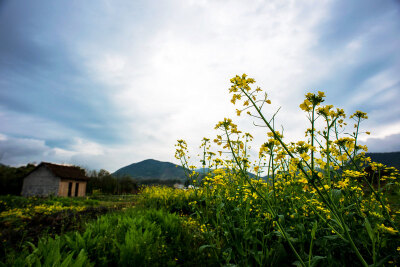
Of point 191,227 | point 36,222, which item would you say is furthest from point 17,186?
point 191,227

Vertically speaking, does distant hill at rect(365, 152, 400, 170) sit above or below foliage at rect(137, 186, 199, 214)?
above

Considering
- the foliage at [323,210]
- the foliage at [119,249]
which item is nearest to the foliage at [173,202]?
the foliage at [119,249]

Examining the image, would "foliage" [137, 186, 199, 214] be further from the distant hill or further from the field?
A: the distant hill

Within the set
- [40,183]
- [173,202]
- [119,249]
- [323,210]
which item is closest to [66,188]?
[40,183]

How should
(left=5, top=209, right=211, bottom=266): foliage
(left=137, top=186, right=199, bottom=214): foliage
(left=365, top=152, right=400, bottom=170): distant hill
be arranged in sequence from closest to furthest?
(left=5, top=209, right=211, bottom=266): foliage → (left=365, top=152, right=400, bottom=170): distant hill → (left=137, top=186, right=199, bottom=214): foliage

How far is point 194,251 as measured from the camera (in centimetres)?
306

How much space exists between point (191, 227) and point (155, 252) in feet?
5.72

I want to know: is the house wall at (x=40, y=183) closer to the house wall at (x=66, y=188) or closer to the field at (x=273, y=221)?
the house wall at (x=66, y=188)

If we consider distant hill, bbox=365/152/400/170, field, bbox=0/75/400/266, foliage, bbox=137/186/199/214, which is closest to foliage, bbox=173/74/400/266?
field, bbox=0/75/400/266

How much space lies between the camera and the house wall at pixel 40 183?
794 inches

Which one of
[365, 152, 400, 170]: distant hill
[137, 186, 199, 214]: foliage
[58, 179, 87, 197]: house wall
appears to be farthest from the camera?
[58, 179, 87, 197]: house wall

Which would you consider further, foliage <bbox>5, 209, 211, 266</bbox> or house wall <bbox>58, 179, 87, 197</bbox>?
house wall <bbox>58, 179, 87, 197</bbox>

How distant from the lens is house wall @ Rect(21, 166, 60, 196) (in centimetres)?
2017

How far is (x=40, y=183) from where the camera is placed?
68.4ft
